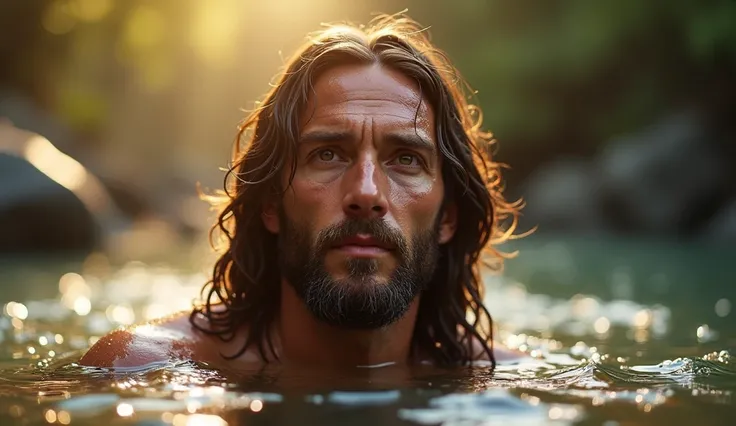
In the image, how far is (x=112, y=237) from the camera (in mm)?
13180

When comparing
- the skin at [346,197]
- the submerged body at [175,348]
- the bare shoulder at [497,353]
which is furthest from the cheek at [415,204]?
the bare shoulder at [497,353]

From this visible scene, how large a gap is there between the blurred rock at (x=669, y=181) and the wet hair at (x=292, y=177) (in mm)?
14092

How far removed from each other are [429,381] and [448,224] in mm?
859

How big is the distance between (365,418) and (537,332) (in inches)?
134

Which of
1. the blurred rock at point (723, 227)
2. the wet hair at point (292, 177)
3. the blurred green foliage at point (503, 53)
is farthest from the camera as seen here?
the blurred green foliage at point (503, 53)

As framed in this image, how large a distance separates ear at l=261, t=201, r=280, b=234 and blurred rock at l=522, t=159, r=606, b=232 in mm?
15330

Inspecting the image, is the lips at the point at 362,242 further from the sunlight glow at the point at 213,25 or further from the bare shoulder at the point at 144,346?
the sunlight glow at the point at 213,25

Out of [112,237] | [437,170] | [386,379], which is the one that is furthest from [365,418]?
[112,237]

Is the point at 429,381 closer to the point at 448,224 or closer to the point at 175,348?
the point at 448,224

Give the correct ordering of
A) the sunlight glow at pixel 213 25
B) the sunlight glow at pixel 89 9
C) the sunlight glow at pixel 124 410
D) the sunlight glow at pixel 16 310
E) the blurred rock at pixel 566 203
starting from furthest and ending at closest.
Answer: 1. the sunlight glow at pixel 213 25
2. the sunlight glow at pixel 89 9
3. the blurred rock at pixel 566 203
4. the sunlight glow at pixel 16 310
5. the sunlight glow at pixel 124 410

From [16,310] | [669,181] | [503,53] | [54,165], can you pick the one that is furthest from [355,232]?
[503,53]

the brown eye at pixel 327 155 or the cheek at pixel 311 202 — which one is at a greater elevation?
the brown eye at pixel 327 155

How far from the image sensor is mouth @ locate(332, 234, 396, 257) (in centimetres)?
327

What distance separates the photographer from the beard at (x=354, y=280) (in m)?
3.28
